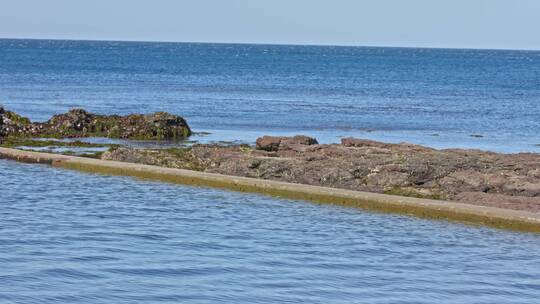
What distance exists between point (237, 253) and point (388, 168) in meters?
8.24

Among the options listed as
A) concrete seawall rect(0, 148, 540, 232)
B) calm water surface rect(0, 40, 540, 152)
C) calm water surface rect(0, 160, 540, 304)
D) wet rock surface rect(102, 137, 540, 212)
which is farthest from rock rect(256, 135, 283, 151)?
calm water surface rect(0, 40, 540, 152)

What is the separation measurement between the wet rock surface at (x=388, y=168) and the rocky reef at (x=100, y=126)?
9.16 meters

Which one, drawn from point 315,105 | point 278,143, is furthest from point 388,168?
point 315,105

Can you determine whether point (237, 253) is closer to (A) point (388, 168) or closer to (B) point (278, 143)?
(A) point (388, 168)

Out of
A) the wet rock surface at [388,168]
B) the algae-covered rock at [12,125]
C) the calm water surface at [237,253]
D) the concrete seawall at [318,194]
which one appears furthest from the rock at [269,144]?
the algae-covered rock at [12,125]

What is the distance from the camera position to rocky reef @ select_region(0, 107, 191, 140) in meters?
37.4

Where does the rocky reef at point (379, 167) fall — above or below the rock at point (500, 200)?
above

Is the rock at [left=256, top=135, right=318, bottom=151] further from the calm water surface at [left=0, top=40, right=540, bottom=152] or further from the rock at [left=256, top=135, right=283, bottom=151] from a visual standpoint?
the calm water surface at [left=0, top=40, right=540, bottom=152]

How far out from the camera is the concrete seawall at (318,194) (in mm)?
19906

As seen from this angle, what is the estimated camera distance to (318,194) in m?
22.6

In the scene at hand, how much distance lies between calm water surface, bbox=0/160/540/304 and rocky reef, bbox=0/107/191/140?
14.6 metres

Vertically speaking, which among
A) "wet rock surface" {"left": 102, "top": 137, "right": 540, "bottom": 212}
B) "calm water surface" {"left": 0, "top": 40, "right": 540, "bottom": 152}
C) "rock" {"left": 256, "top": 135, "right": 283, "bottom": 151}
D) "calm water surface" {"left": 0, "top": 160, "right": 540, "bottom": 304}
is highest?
"calm water surface" {"left": 0, "top": 40, "right": 540, "bottom": 152}

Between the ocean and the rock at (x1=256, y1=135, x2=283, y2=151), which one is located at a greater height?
the rock at (x1=256, y1=135, x2=283, y2=151)

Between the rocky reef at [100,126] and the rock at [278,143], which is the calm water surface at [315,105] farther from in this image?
the rock at [278,143]
